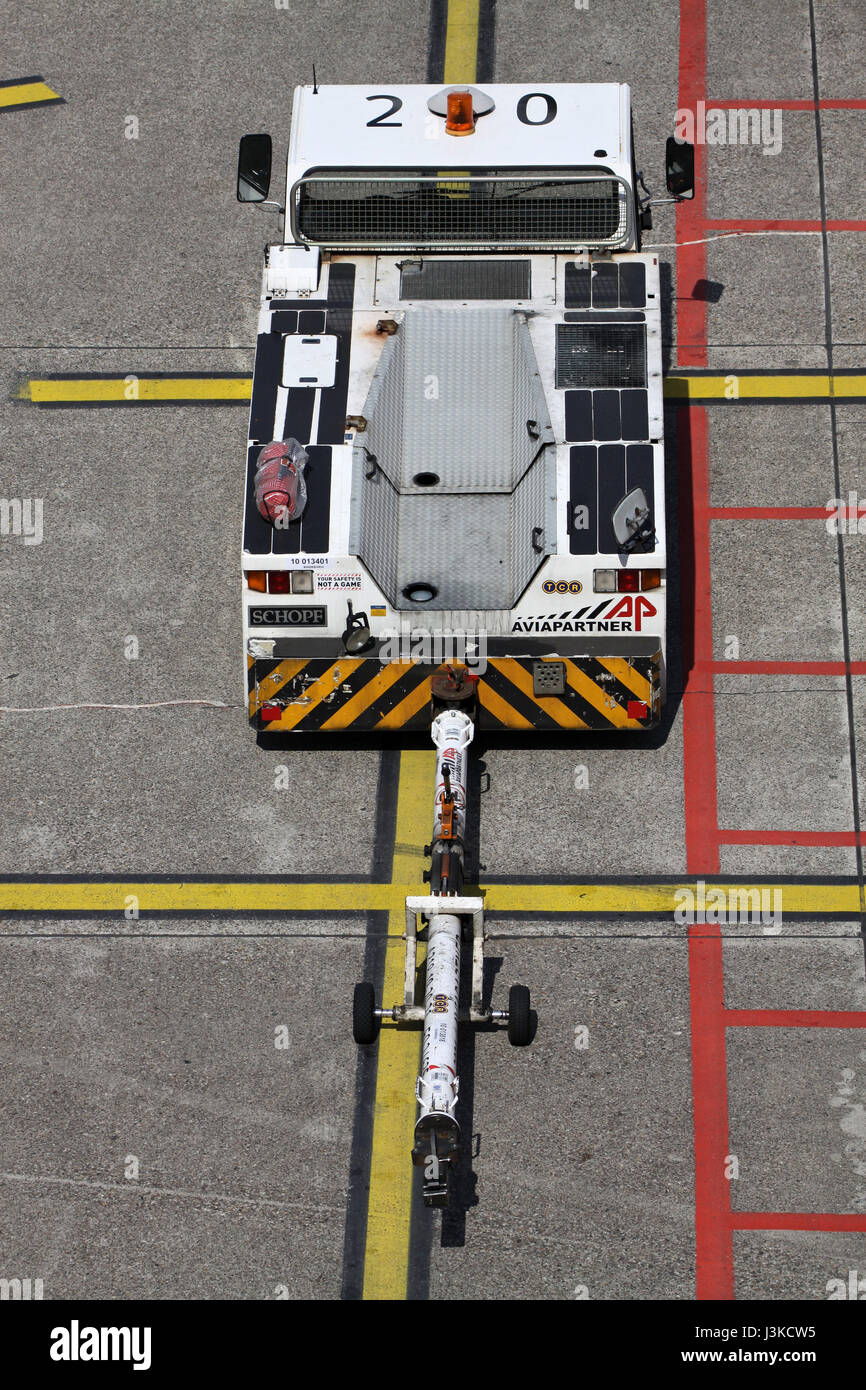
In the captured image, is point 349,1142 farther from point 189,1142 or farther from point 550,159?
point 550,159

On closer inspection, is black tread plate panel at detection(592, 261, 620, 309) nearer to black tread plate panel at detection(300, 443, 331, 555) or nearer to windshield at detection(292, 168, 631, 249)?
windshield at detection(292, 168, 631, 249)

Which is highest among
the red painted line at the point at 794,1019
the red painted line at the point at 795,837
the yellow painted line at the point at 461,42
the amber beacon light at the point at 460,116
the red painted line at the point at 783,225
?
the yellow painted line at the point at 461,42

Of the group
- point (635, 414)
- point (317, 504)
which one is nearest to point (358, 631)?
point (317, 504)

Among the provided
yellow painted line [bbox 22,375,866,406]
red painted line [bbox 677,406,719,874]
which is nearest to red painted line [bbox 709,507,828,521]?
red painted line [bbox 677,406,719,874]

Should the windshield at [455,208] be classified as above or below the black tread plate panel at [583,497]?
above

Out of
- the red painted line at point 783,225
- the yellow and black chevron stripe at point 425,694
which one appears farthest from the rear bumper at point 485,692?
the red painted line at point 783,225

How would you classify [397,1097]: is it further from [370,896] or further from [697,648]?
[697,648]

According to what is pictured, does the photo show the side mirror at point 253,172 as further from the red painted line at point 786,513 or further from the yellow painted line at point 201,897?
the yellow painted line at point 201,897
